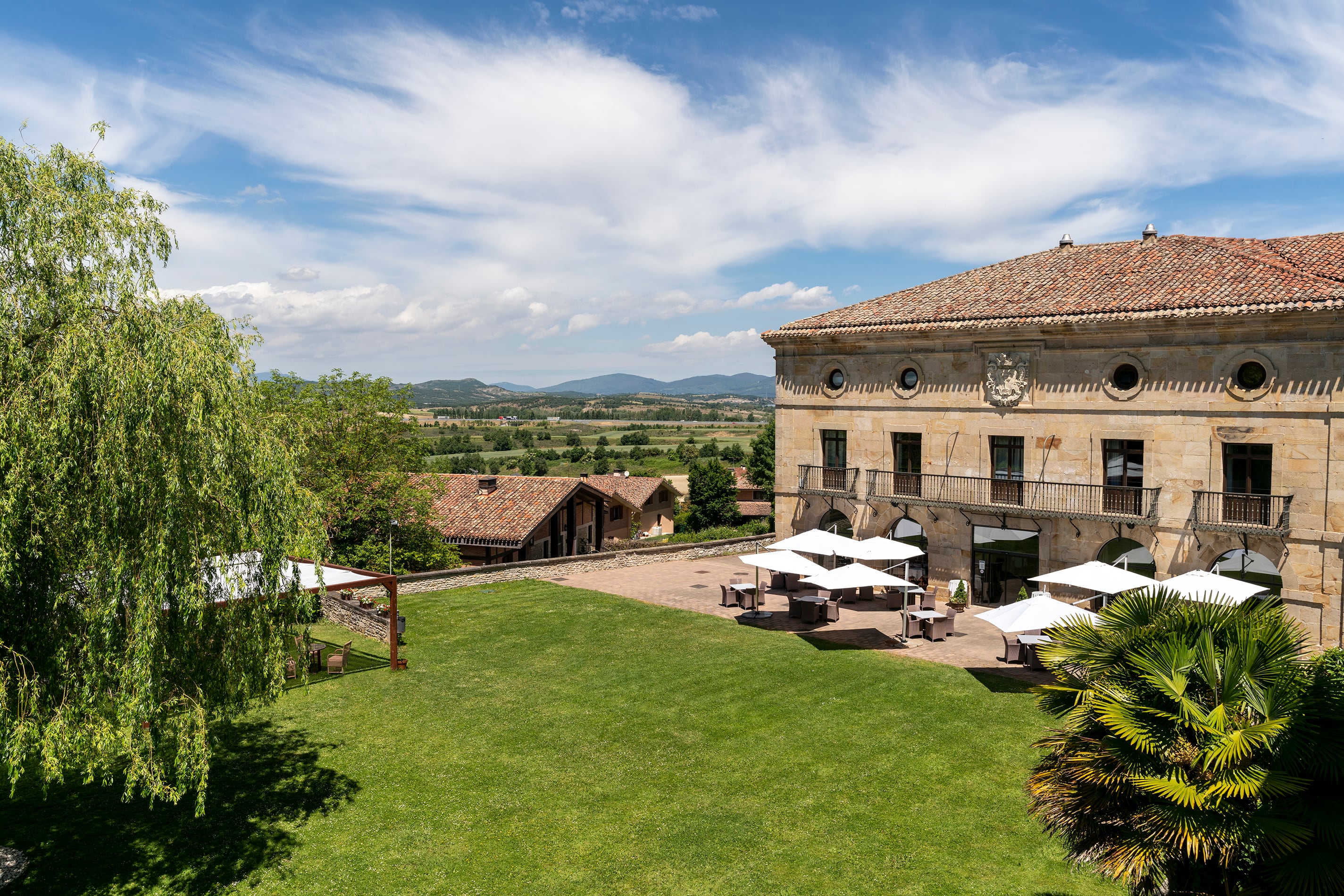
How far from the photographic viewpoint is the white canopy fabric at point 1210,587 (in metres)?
17.5

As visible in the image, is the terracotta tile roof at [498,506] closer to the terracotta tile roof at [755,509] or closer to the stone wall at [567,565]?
the stone wall at [567,565]

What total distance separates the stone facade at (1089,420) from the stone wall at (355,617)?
49.4ft

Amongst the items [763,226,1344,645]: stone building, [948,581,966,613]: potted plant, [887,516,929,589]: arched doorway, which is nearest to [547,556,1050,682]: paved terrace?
[948,581,966,613]: potted plant

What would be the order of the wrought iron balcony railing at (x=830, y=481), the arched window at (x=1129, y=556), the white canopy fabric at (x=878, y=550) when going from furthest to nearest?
the wrought iron balcony railing at (x=830, y=481) → the white canopy fabric at (x=878, y=550) → the arched window at (x=1129, y=556)

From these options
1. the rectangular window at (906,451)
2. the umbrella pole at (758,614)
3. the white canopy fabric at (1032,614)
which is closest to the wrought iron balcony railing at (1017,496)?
the rectangular window at (906,451)

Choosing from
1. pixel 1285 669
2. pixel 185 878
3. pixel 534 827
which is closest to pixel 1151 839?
pixel 1285 669

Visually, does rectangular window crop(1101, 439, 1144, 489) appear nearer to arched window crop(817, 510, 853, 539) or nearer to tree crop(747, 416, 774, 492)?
arched window crop(817, 510, 853, 539)

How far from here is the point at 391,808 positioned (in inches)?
480

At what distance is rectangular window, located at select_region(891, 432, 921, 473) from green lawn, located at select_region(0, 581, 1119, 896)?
983cm

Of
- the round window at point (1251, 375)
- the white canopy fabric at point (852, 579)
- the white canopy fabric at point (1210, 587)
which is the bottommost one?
the white canopy fabric at point (852, 579)

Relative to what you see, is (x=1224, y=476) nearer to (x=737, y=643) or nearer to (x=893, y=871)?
(x=737, y=643)

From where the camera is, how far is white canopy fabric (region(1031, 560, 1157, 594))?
63.2ft

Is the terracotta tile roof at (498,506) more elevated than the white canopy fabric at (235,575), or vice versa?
the white canopy fabric at (235,575)

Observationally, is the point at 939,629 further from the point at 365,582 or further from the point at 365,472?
the point at 365,472
